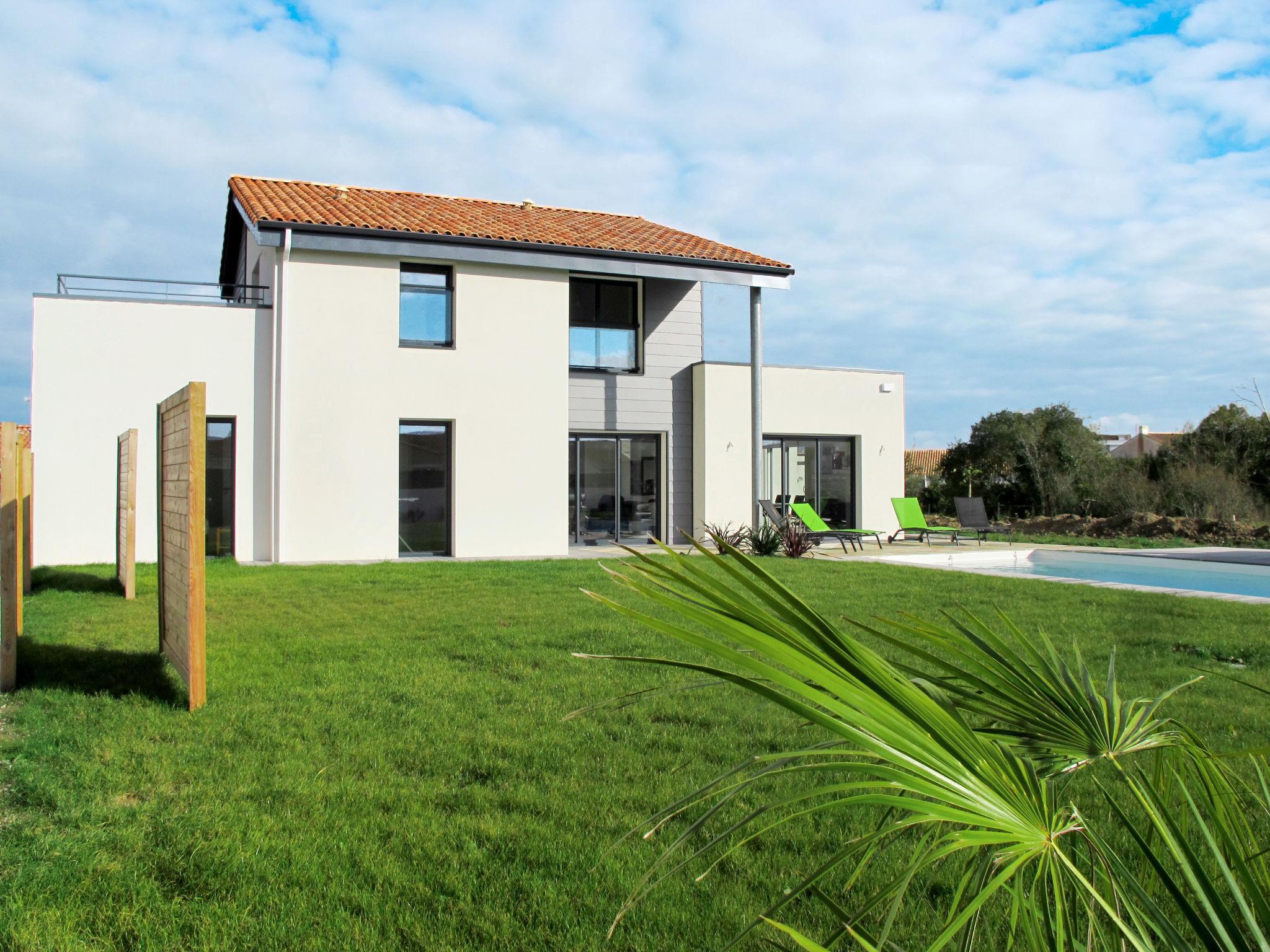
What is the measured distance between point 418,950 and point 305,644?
15.8 feet

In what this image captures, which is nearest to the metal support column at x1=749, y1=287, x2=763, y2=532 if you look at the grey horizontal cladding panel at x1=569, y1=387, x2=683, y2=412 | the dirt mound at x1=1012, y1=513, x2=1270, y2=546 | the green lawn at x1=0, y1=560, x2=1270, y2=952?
the grey horizontal cladding panel at x1=569, y1=387, x2=683, y2=412

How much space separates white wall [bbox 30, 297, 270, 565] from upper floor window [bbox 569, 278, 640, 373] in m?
5.95

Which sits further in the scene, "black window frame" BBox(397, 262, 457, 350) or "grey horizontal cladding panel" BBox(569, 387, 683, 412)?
"grey horizontal cladding panel" BBox(569, 387, 683, 412)

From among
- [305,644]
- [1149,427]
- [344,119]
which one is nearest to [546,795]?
[305,644]

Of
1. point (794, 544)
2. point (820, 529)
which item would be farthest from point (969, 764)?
point (820, 529)

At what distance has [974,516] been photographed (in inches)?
762

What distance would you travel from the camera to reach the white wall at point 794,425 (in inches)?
688

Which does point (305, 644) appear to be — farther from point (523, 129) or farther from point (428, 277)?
point (523, 129)

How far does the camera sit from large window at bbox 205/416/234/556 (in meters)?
13.9

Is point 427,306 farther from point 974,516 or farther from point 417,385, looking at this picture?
point 974,516

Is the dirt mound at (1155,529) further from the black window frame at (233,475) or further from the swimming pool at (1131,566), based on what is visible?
the black window frame at (233,475)

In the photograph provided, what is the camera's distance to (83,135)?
1554 cm

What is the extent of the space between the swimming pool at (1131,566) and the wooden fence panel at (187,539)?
32.9ft

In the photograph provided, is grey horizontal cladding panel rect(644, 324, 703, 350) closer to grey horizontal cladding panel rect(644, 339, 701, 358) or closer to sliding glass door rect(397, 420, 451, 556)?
grey horizontal cladding panel rect(644, 339, 701, 358)
